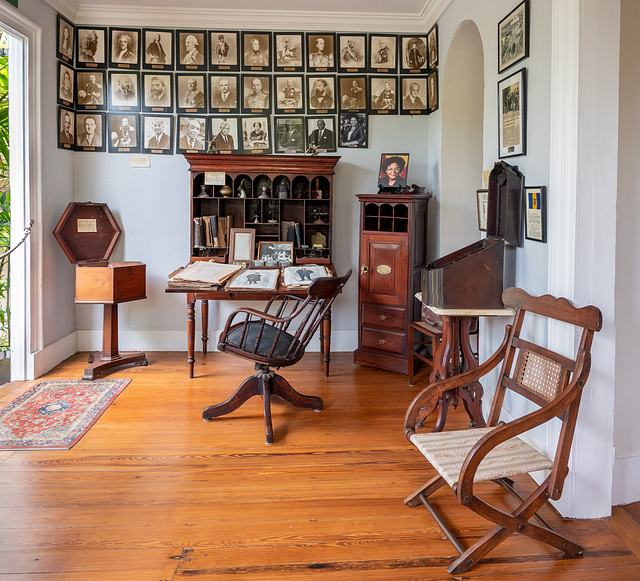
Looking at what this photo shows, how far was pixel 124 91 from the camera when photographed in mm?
5746

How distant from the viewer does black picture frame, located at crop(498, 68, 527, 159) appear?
3.52m

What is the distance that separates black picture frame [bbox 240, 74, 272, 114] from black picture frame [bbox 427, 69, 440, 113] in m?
1.60

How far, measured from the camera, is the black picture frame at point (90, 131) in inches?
225

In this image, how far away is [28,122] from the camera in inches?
191

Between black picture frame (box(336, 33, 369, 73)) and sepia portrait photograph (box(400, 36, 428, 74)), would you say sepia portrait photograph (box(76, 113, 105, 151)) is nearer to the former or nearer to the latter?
black picture frame (box(336, 33, 369, 73))

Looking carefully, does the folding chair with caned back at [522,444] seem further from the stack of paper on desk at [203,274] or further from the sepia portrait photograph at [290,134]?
the sepia portrait photograph at [290,134]

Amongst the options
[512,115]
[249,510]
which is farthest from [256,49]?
[249,510]

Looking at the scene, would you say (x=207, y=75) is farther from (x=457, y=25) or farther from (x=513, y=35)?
(x=513, y=35)

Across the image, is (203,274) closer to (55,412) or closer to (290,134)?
(55,412)

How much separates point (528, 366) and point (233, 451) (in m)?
1.84

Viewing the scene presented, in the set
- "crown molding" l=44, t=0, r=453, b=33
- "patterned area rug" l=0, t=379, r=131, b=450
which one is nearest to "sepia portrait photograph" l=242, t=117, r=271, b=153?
"crown molding" l=44, t=0, r=453, b=33

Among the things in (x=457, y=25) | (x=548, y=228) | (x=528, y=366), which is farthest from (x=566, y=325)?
(x=457, y=25)

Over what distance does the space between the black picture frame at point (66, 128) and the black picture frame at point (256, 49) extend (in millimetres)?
1748

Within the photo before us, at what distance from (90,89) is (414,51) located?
325 centimetres
